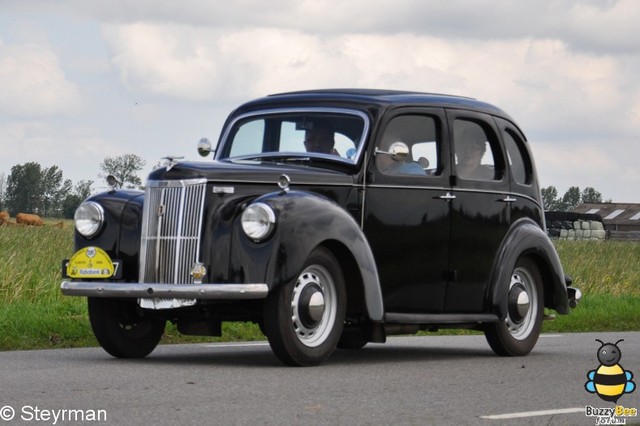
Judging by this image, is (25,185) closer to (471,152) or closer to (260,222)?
(471,152)

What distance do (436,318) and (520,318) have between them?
53.2 inches

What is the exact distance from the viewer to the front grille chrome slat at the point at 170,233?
1013 cm

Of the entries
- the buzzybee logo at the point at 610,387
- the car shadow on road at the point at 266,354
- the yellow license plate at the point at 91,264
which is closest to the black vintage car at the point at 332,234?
the yellow license plate at the point at 91,264

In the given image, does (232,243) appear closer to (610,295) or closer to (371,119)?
(371,119)

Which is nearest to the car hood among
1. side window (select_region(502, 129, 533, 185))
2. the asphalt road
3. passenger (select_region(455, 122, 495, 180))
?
the asphalt road

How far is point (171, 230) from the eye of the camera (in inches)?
405

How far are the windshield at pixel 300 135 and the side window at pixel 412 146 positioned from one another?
0.24 metres

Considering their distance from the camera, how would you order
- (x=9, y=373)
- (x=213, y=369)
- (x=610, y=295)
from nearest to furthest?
(x=9, y=373) < (x=213, y=369) < (x=610, y=295)

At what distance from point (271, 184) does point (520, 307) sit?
321 centimetres

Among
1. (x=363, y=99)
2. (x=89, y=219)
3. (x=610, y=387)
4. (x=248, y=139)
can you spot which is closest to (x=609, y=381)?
(x=610, y=387)

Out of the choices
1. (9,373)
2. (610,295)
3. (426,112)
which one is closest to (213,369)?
(9,373)

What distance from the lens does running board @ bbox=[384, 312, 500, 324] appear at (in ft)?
36.1

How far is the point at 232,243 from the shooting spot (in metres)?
9.95

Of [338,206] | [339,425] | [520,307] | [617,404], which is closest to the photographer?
[339,425]
